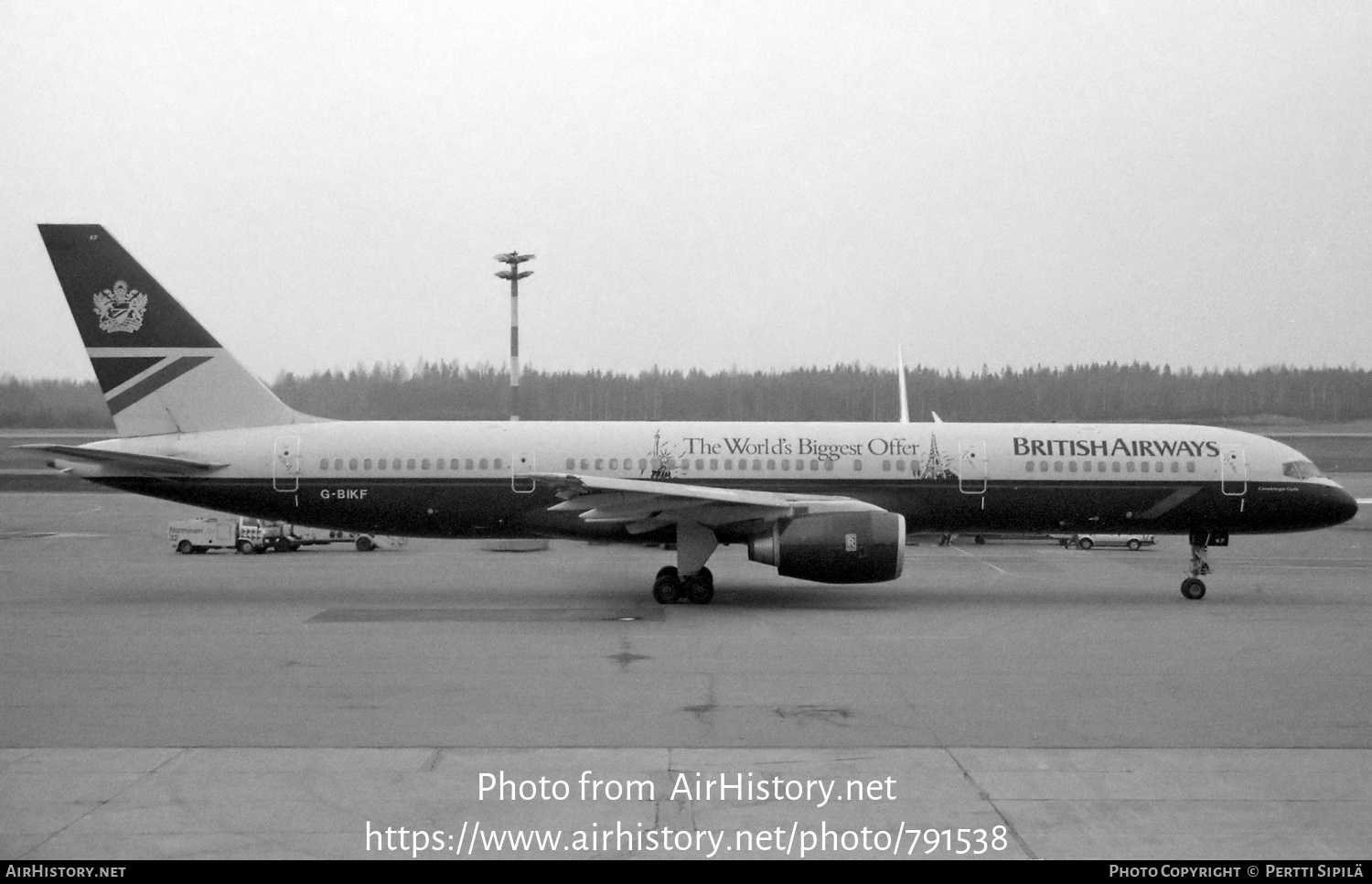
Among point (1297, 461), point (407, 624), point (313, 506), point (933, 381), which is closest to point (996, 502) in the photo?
point (1297, 461)

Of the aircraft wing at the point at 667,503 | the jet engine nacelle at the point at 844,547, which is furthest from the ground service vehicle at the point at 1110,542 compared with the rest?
the jet engine nacelle at the point at 844,547

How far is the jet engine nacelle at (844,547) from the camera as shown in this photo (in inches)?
774

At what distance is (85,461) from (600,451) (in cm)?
917

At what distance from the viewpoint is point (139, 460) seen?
21.3 m

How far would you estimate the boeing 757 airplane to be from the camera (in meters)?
22.0

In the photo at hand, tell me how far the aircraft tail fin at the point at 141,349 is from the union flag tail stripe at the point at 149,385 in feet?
0.06

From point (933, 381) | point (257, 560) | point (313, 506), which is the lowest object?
point (257, 560)

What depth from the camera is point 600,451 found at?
74.1 ft

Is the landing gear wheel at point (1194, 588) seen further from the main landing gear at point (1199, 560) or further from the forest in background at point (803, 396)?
the forest in background at point (803, 396)

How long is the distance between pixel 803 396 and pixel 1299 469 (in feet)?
62.8

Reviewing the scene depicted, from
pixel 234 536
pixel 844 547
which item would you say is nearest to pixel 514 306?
pixel 234 536

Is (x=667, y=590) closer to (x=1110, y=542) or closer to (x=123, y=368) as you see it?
(x=123, y=368)

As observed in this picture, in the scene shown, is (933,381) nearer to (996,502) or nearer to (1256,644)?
(996,502)

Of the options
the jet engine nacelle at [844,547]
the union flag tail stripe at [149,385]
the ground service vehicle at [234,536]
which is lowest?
the ground service vehicle at [234,536]
